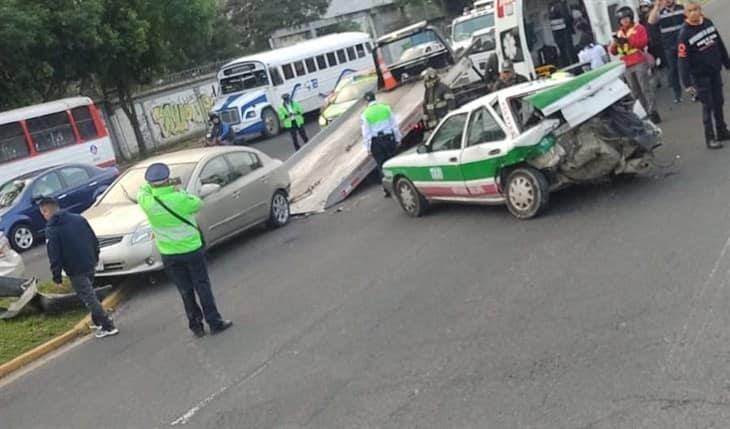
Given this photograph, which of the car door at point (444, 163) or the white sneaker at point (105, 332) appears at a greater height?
the car door at point (444, 163)

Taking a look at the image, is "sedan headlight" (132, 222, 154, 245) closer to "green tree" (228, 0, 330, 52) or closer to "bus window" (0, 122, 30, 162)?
"bus window" (0, 122, 30, 162)

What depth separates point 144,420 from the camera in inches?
255

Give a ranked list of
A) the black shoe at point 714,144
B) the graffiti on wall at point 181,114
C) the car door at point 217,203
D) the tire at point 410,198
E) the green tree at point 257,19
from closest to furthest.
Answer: the black shoe at point 714,144
the tire at point 410,198
the car door at point 217,203
the graffiti on wall at point 181,114
the green tree at point 257,19

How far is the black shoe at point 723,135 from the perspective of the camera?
10.7 m

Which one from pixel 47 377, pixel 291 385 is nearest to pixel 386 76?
pixel 47 377

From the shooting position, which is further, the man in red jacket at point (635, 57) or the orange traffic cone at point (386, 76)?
the orange traffic cone at point (386, 76)

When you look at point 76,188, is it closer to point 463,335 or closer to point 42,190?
point 42,190

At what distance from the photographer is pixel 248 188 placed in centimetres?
1296

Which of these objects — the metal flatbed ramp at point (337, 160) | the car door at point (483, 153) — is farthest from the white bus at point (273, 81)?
the car door at point (483, 153)

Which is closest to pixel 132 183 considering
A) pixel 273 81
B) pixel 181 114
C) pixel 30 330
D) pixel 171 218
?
pixel 30 330

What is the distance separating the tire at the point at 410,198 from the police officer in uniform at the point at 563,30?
22.5 feet

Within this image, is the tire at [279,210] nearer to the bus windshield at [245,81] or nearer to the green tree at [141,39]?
the bus windshield at [245,81]

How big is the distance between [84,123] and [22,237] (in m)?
8.41

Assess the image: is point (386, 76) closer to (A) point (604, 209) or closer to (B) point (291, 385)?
(A) point (604, 209)
